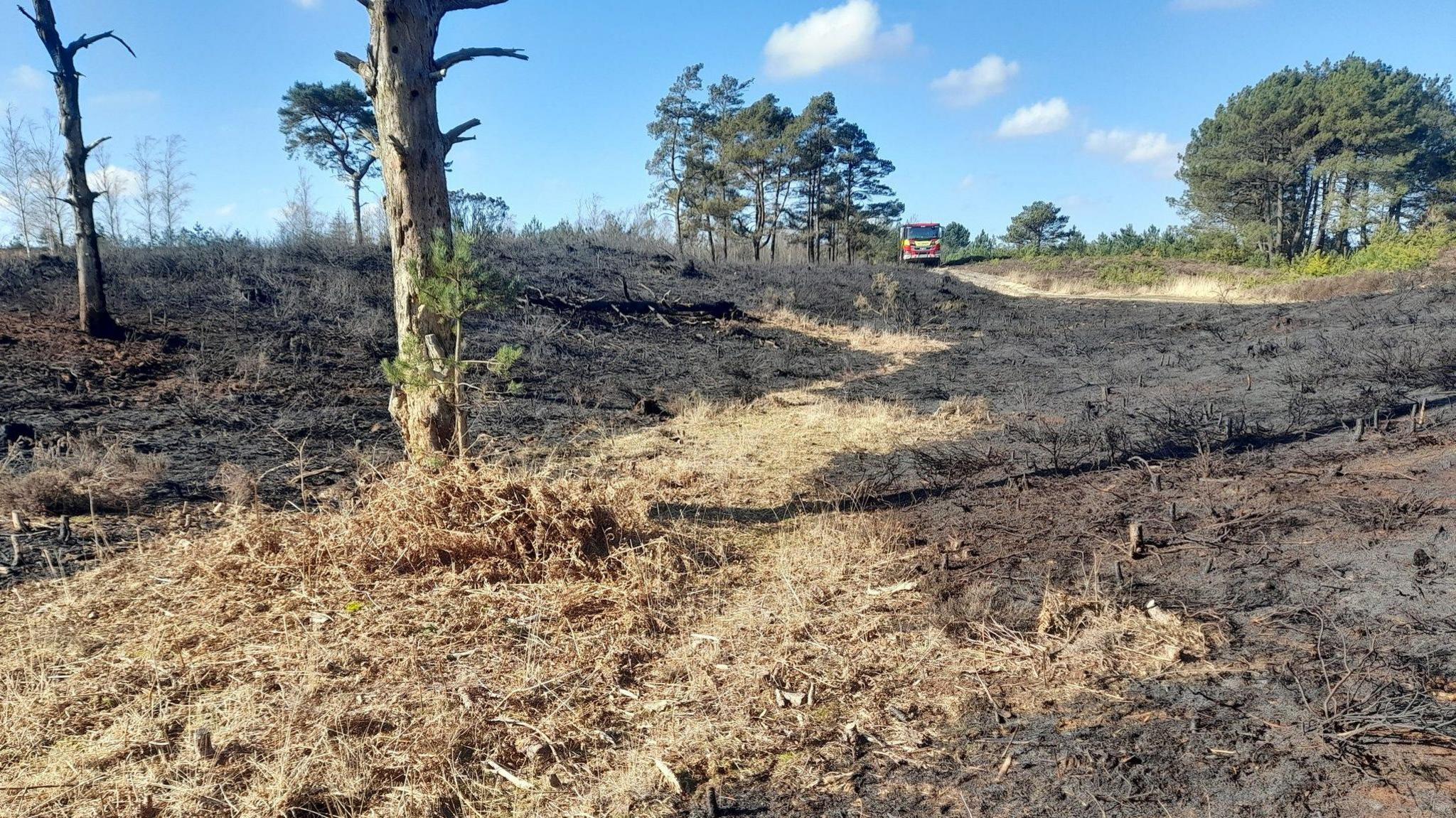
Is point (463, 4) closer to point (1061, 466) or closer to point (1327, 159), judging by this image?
point (1061, 466)

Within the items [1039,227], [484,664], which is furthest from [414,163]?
[1039,227]

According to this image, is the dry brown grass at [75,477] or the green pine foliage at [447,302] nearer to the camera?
the green pine foliage at [447,302]

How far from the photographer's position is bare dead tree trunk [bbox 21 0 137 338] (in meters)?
9.77

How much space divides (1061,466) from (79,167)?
498 inches

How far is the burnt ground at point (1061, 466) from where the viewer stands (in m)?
2.63

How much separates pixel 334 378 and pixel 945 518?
848 centimetres

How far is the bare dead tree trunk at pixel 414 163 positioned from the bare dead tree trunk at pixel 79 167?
25.0ft

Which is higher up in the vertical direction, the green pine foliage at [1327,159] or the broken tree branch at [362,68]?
the green pine foliage at [1327,159]

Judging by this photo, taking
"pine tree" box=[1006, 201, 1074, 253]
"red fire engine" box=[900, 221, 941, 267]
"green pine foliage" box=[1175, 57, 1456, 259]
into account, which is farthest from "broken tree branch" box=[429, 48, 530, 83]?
"pine tree" box=[1006, 201, 1074, 253]

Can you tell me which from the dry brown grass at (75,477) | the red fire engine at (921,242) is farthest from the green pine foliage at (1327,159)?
the dry brown grass at (75,477)

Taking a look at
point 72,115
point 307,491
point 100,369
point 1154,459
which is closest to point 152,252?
point 72,115

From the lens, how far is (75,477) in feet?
18.7

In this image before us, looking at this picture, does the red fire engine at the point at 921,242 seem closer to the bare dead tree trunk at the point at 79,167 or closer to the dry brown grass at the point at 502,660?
the bare dead tree trunk at the point at 79,167

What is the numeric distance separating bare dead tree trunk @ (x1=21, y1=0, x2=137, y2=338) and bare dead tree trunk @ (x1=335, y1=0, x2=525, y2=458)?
761cm
